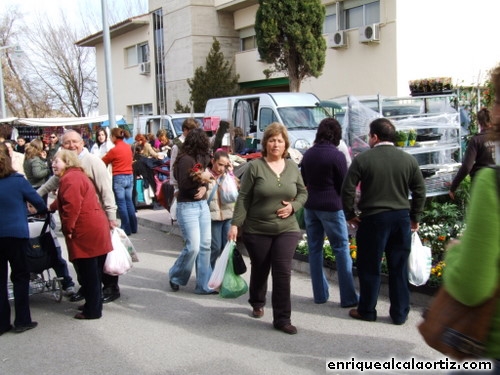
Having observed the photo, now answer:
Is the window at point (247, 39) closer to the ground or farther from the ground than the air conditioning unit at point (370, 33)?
farther from the ground

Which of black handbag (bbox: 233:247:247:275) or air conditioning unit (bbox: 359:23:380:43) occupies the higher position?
air conditioning unit (bbox: 359:23:380:43)

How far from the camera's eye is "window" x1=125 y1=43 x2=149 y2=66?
3182cm

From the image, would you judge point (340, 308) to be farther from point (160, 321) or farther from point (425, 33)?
point (425, 33)

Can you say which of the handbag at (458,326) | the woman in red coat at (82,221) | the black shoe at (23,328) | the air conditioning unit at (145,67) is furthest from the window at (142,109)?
the handbag at (458,326)

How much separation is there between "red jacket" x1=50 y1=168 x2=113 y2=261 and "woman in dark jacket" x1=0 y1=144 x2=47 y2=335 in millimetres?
320

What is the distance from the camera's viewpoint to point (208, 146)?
251 inches

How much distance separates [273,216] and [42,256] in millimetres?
2547

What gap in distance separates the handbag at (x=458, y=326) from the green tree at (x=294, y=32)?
680 inches

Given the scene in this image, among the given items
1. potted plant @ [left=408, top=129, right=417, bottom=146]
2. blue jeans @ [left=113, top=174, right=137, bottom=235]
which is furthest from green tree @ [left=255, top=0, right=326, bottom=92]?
potted plant @ [left=408, top=129, right=417, bottom=146]

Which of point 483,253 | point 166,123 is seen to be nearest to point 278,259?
point 483,253

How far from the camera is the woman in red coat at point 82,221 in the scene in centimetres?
541

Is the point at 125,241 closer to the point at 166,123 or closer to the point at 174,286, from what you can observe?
the point at 174,286

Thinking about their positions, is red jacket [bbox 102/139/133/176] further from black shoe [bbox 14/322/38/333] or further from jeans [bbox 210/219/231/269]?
black shoe [bbox 14/322/38/333]

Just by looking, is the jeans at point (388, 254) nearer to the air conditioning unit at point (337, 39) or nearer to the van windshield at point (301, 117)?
the van windshield at point (301, 117)
